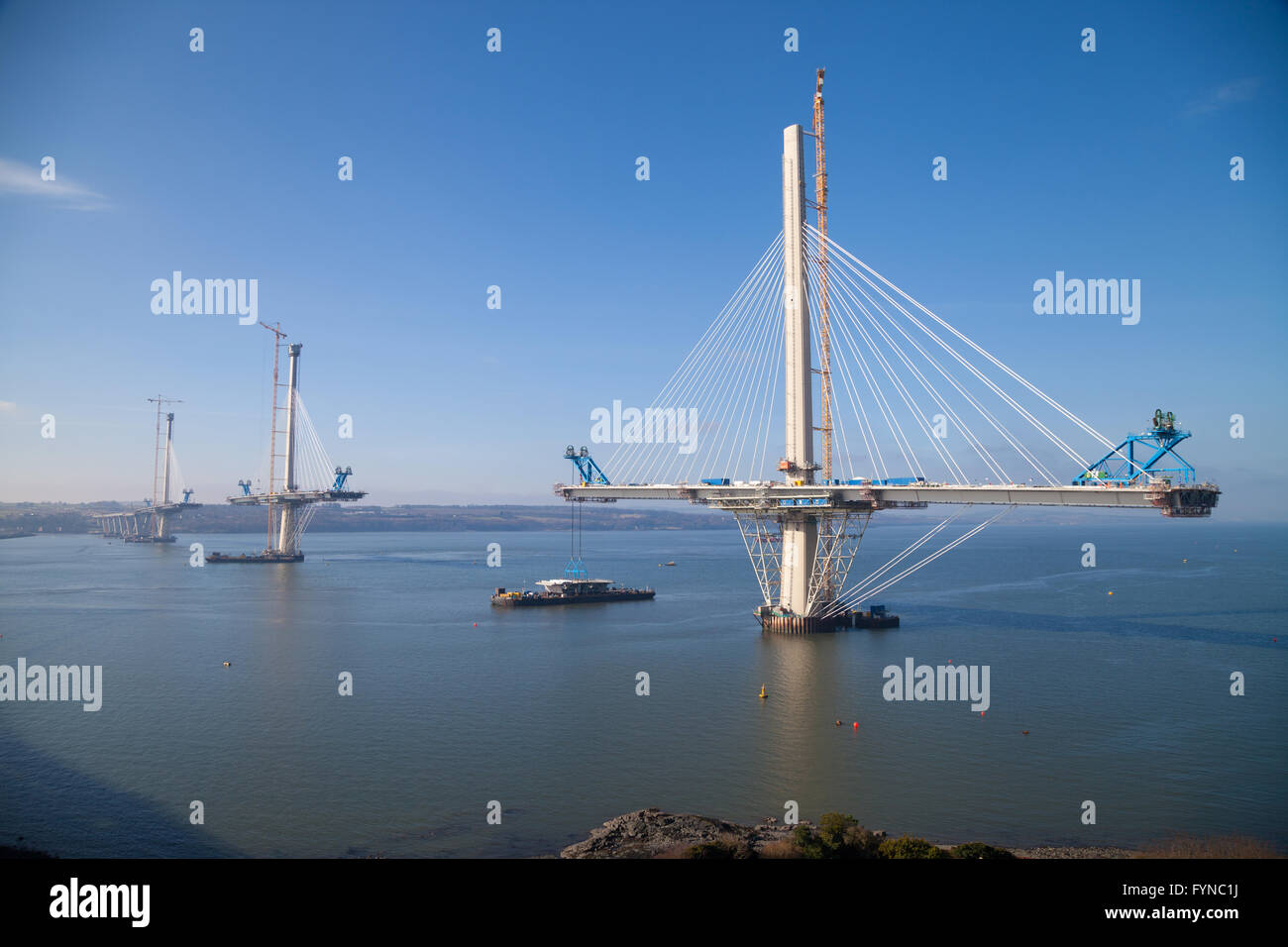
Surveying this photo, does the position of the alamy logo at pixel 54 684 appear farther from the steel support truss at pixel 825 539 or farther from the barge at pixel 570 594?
the steel support truss at pixel 825 539

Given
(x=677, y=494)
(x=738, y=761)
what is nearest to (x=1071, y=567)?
(x=677, y=494)

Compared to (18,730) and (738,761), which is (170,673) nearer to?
(18,730)

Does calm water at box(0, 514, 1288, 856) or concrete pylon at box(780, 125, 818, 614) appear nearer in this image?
calm water at box(0, 514, 1288, 856)

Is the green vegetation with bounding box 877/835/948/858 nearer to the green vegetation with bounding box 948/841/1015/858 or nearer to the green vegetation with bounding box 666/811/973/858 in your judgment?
the green vegetation with bounding box 666/811/973/858

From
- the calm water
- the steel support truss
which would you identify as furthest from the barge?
the steel support truss

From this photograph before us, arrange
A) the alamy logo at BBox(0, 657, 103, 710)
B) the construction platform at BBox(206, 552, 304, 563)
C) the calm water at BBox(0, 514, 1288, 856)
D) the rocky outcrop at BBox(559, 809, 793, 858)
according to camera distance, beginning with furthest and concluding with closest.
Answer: the construction platform at BBox(206, 552, 304, 563)
the alamy logo at BBox(0, 657, 103, 710)
the calm water at BBox(0, 514, 1288, 856)
the rocky outcrop at BBox(559, 809, 793, 858)
